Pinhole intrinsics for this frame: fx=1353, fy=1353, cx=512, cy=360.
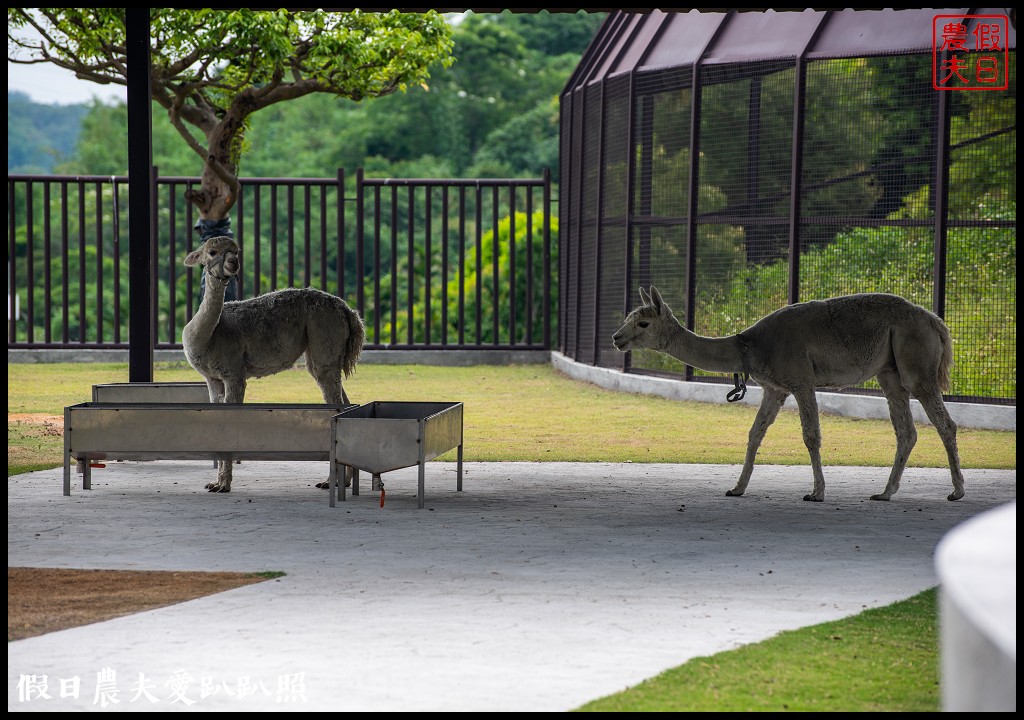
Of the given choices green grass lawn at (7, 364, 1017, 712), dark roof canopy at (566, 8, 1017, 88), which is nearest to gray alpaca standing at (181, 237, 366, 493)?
green grass lawn at (7, 364, 1017, 712)

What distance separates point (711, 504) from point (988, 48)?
24.8ft

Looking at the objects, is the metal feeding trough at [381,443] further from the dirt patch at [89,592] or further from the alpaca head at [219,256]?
the dirt patch at [89,592]

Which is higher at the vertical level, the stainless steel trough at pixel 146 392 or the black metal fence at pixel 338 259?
the black metal fence at pixel 338 259

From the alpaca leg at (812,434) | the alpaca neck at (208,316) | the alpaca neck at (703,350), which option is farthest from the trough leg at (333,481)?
the alpaca leg at (812,434)

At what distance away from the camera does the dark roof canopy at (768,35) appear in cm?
1524

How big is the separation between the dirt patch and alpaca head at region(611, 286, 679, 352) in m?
3.88

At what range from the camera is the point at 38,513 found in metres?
9.09

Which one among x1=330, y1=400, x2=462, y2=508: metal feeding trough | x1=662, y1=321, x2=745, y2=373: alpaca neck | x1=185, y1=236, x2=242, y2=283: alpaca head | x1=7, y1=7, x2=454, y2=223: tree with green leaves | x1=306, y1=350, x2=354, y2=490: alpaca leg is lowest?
x1=330, y1=400, x2=462, y2=508: metal feeding trough

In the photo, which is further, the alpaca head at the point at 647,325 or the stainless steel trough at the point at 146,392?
the stainless steel trough at the point at 146,392

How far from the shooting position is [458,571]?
285 inches

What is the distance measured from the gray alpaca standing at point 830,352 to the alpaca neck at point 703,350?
10mm

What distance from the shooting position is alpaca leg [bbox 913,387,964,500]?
980 centimetres

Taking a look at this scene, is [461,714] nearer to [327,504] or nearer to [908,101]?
Result: [327,504]

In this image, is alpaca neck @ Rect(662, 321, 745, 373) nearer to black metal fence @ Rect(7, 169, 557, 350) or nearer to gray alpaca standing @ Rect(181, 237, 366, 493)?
gray alpaca standing @ Rect(181, 237, 366, 493)
